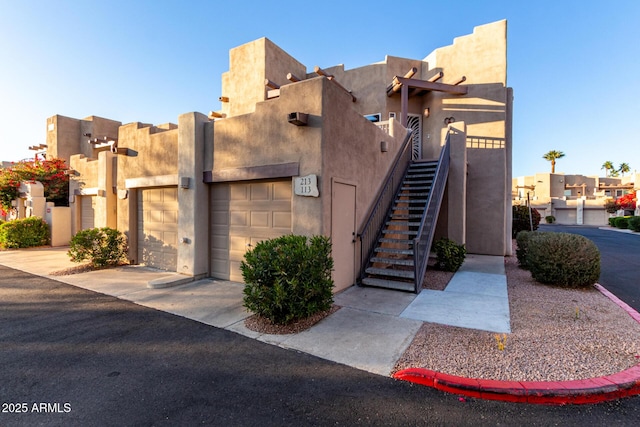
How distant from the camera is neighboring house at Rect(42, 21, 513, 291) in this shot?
607cm

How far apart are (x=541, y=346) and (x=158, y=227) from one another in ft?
29.6

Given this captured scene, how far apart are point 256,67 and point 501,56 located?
9.70 m

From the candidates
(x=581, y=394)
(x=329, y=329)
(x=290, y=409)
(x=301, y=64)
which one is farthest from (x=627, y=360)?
(x=301, y=64)

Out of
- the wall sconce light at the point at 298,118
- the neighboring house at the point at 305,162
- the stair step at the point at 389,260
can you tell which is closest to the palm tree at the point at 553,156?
the neighboring house at the point at 305,162

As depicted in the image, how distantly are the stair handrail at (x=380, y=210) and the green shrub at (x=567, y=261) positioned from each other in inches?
145

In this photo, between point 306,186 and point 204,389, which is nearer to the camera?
point 204,389

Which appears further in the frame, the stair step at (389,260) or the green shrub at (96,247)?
the green shrub at (96,247)

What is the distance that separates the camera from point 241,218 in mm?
7023

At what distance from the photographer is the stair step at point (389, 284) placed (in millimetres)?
6316

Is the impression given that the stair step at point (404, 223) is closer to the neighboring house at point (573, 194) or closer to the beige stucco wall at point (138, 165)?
the beige stucco wall at point (138, 165)

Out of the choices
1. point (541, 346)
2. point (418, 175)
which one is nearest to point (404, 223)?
point (418, 175)

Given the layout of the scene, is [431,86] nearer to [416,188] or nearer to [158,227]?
[416,188]

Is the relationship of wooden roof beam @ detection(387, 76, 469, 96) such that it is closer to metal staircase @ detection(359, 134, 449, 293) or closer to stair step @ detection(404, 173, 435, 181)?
metal staircase @ detection(359, 134, 449, 293)

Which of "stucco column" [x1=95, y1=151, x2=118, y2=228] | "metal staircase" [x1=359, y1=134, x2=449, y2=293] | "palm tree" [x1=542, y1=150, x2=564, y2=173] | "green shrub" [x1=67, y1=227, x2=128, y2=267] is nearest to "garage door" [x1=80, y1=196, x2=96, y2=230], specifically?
"stucco column" [x1=95, y1=151, x2=118, y2=228]
